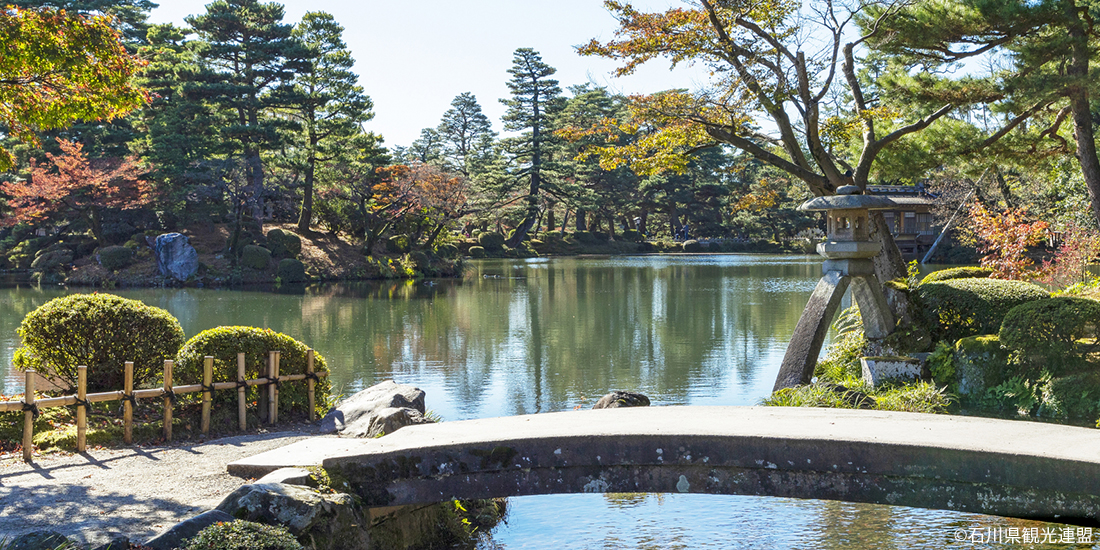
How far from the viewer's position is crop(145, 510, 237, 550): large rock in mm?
3730

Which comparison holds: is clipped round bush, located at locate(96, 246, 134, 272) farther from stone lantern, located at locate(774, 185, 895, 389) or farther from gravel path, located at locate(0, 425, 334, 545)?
stone lantern, located at locate(774, 185, 895, 389)

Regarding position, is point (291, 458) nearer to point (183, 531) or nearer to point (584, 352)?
point (183, 531)

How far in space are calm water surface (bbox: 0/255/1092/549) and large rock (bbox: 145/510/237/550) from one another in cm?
199

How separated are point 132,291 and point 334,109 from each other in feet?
34.9

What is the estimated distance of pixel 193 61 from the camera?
3250 cm

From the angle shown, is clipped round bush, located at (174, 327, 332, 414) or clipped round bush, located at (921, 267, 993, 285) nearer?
clipped round bush, located at (174, 327, 332, 414)

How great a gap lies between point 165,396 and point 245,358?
82 centimetres

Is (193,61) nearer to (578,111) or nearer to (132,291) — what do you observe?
(132,291)

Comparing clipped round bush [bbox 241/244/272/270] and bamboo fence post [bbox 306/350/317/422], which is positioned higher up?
clipped round bush [bbox 241/244/272/270]

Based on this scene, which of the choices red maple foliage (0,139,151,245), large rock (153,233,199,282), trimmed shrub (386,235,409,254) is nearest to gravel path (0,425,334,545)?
large rock (153,233,199,282)

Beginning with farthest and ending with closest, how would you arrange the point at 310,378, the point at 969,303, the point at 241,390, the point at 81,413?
the point at 969,303 < the point at 310,378 < the point at 241,390 < the point at 81,413

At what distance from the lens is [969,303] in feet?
30.4

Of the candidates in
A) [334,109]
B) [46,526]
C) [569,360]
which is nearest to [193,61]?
[334,109]

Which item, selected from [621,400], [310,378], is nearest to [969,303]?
[621,400]
